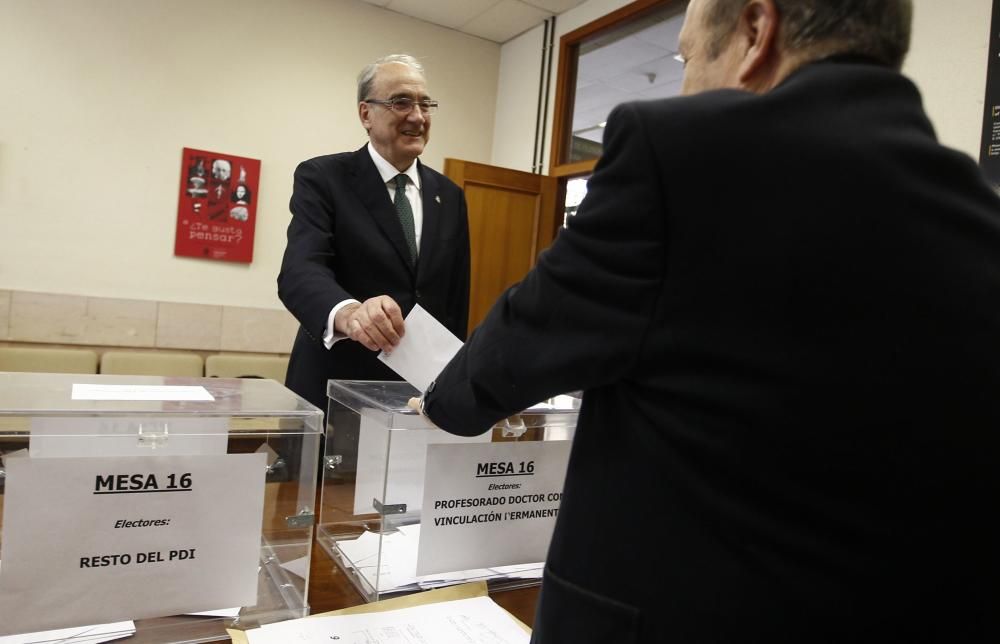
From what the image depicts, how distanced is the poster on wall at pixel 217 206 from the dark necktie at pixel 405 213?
297 centimetres

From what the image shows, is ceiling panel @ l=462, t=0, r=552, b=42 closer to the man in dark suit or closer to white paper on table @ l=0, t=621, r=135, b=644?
the man in dark suit

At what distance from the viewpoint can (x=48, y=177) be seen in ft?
13.2

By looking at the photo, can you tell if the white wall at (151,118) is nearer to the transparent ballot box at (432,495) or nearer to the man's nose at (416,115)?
the man's nose at (416,115)

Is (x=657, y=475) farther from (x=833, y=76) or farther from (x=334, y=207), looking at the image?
(x=334, y=207)

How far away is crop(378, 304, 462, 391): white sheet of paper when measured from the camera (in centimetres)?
95

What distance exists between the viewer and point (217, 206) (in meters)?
4.45

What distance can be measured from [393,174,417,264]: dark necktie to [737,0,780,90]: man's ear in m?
1.31

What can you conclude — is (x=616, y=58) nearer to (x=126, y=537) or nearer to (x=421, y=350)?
(x=421, y=350)

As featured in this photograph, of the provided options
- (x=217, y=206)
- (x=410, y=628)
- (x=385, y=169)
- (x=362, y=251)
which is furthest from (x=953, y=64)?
(x=217, y=206)

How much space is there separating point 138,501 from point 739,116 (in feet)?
2.19

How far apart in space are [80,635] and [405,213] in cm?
135

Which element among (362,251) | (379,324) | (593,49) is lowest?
(379,324)

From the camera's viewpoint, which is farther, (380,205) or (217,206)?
(217,206)

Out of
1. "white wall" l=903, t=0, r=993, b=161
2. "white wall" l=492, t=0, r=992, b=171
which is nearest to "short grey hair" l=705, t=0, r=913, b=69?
"white wall" l=492, t=0, r=992, b=171
